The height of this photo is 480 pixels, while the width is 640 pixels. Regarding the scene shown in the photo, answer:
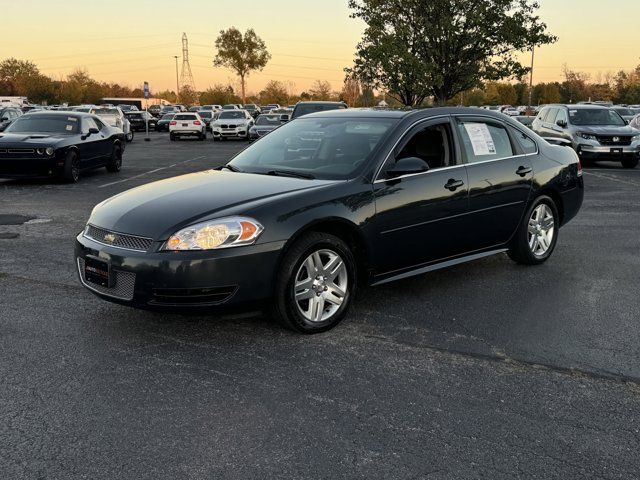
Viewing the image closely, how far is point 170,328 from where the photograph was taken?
15.6ft

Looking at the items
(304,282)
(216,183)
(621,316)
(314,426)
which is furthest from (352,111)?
(314,426)

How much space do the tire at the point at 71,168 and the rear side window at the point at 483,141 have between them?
402 inches

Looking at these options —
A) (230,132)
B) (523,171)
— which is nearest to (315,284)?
(523,171)

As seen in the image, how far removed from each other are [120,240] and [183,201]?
0.51m

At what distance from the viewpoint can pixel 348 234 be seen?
16.2 ft

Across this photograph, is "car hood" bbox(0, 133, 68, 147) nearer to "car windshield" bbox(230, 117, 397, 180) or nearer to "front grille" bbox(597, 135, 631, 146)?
"car windshield" bbox(230, 117, 397, 180)

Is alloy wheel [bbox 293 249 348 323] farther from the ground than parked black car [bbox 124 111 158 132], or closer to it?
closer to it

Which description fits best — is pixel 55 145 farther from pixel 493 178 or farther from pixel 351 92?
pixel 351 92

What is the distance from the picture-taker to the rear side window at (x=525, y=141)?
6445 mm

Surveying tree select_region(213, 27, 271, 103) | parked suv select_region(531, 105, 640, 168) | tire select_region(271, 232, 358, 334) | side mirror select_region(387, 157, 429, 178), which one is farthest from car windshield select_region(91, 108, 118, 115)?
tree select_region(213, 27, 271, 103)

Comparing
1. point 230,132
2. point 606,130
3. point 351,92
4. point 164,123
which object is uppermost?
point 351,92

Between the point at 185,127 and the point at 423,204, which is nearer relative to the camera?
the point at 423,204

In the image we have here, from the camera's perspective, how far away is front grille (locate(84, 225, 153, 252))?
4327mm

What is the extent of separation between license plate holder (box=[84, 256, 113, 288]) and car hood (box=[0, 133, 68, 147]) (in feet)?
31.9
